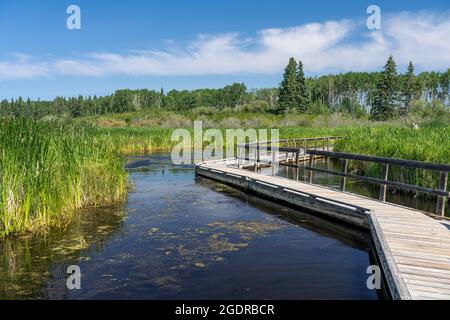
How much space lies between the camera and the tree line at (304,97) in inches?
2511

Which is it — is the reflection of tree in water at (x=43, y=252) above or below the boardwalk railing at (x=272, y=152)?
below

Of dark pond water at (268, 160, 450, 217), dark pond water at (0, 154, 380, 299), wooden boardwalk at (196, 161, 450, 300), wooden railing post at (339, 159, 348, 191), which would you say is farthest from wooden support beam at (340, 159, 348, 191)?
dark pond water at (268, 160, 450, 217)

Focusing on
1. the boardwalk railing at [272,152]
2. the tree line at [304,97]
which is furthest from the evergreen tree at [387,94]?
the boardwalk railing at [272,152]

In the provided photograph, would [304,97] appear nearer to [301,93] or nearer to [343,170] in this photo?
[301,93]

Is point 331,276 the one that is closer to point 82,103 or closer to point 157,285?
point 157,285

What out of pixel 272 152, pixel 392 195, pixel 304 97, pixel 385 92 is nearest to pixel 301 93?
pixel 304 97

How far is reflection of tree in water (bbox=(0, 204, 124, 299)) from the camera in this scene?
5848 millimetres

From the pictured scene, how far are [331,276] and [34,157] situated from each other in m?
6.31

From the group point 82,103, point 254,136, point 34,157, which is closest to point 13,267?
point 34,157

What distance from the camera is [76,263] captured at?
6.78 metres

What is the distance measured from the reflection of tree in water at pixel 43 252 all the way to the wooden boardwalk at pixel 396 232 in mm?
4961

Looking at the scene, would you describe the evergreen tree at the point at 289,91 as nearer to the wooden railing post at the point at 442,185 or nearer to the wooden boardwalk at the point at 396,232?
the wooden boardwalk at the point at 396,232

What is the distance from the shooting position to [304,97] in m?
72.4

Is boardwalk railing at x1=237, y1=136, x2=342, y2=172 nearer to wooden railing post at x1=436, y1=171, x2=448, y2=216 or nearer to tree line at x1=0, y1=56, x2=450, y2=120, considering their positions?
wooden railing post at x1=436, y1=171, x2=448, y2=216
